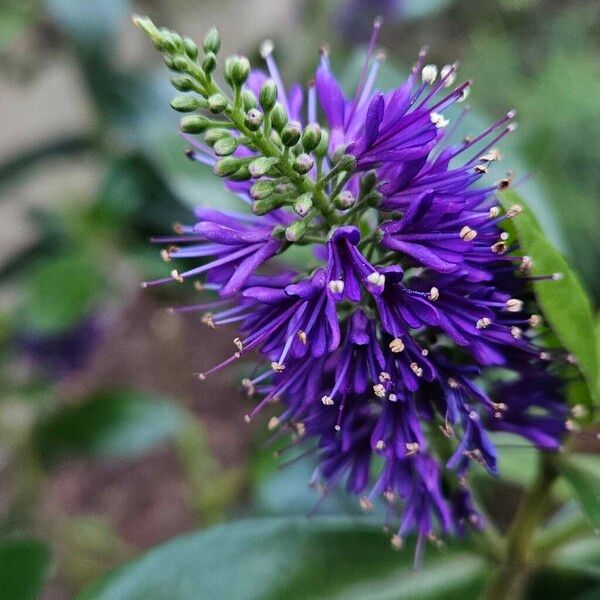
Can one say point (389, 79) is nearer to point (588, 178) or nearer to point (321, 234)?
point (321, 234)

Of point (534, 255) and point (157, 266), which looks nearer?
point (534, 255)

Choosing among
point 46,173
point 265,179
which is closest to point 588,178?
point 46,173

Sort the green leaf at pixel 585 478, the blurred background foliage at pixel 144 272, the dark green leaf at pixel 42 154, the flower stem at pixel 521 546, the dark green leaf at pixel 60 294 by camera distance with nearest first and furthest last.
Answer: the green leaf at pixel 585 478 < the flower stem at pixel 521 546 < the blurred background foliage at pixel 144 272 < the dark green leaf at pixel 60 294 < the dark green leaf at pixel 42 154

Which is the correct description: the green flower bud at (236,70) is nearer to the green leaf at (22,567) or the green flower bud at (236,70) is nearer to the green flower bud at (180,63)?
the green flower bud at (180,63)

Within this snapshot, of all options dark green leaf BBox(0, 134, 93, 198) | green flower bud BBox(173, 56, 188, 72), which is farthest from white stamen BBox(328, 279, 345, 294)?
dark green leaf BBox(0, 134, 93, 198)

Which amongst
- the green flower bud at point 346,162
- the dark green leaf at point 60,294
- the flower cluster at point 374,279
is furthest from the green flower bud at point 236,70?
the dark green leaf at point 60,294

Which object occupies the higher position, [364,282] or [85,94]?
[85,94]

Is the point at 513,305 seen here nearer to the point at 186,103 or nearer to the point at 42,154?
the point at 186,103
